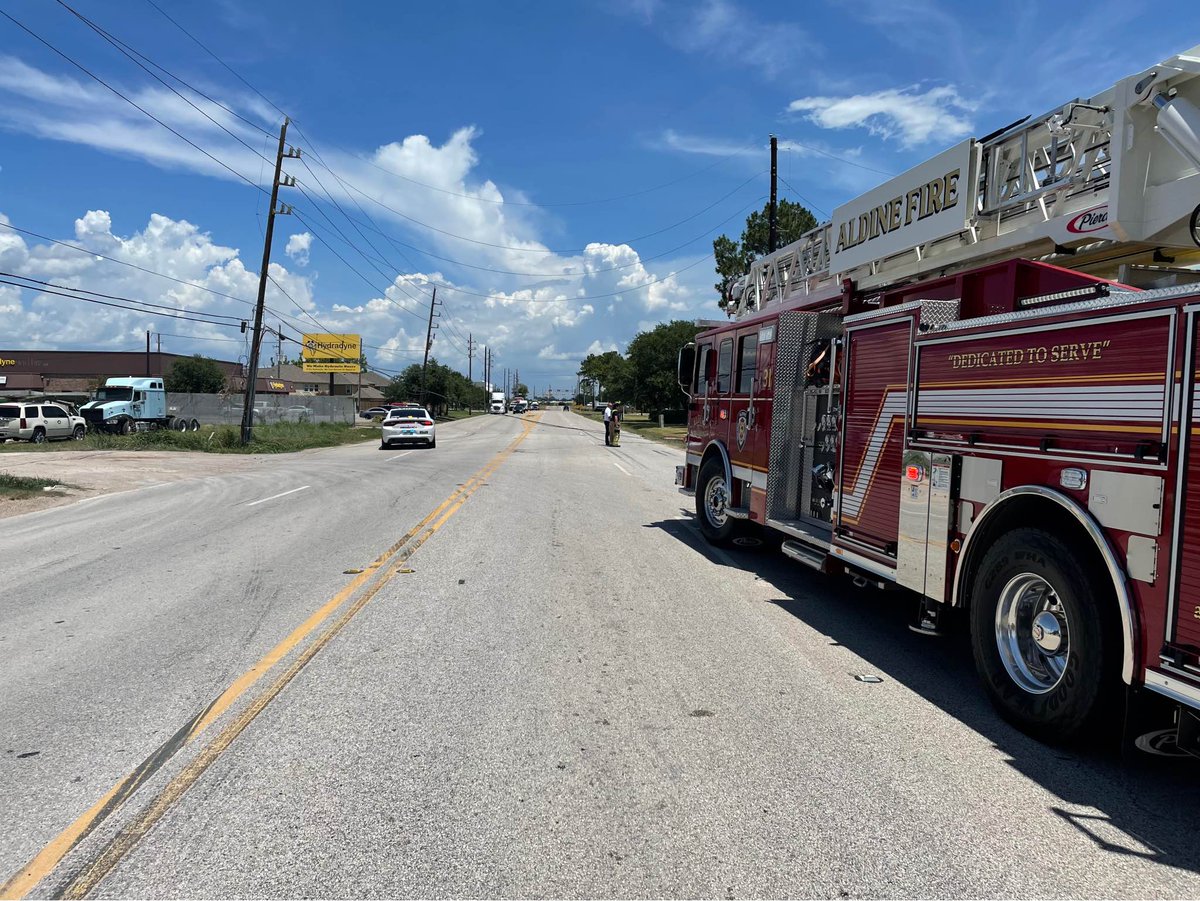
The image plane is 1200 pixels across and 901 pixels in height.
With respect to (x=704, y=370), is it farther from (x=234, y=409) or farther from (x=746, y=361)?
(x=234, y=409)

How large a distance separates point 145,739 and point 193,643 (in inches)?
69.3

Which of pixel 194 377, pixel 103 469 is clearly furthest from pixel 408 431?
pixel 194 377

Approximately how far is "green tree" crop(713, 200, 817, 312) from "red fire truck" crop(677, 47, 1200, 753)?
26.0 meters

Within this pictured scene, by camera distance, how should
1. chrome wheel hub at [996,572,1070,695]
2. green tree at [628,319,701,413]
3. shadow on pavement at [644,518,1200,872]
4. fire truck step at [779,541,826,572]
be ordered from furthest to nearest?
green tree at [628,319,701,413] < fire truck step at [779,541,826,572] < chrome wheel hub at [996,572,1070,695] < shadow on pavement at [644,518,1200,872]

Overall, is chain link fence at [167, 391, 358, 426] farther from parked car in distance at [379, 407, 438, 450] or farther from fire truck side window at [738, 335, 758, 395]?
fire truck side window at [738, 335, 758, 395]

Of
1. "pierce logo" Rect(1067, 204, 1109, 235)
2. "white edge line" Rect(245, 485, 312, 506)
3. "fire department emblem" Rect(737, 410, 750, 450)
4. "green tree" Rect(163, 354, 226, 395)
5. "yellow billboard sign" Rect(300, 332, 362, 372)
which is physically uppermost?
"yellow billboard sign" Rect(300, 332, 362, 372)

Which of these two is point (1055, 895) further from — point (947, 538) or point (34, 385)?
point (34, 385)

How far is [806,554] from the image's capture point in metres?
7.12

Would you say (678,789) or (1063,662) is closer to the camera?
(678,789)

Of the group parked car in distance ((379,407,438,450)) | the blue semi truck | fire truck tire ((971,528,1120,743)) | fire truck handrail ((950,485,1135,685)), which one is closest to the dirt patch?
parked car in distance ((379,407,438,450))

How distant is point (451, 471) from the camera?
20203 millimetres

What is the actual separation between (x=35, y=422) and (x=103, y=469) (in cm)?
1394

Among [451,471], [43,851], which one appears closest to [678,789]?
[43,851]

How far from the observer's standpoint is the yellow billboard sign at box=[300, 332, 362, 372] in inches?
3590
